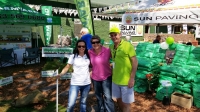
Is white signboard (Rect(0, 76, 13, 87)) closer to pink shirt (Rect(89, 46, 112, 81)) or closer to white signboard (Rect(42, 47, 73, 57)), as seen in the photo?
white signboard (Rect(42, 47, 73, 57))

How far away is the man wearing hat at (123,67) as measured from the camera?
130 inches

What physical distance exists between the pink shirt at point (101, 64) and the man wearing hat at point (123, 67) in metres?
0.17

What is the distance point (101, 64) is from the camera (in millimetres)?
3643

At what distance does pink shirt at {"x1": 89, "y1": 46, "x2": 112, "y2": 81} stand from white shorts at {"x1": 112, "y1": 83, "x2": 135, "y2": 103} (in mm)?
273

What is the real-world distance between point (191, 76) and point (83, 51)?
303cm

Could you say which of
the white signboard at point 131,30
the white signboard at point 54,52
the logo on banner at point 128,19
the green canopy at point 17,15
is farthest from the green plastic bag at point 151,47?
the white signboard at point 131,30

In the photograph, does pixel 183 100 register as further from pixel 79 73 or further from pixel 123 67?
pixel 79 73

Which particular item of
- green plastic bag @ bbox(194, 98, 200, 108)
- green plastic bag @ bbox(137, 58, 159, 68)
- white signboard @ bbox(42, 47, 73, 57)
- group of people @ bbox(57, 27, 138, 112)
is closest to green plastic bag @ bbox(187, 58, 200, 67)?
green plastic bag @ bbox(137, 58, 159, 68)

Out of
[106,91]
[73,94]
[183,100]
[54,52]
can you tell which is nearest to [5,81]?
[54,52]

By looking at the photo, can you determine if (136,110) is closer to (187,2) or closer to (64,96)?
(64,96)

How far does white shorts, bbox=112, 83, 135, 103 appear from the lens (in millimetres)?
3424

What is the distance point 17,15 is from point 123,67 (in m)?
5.66

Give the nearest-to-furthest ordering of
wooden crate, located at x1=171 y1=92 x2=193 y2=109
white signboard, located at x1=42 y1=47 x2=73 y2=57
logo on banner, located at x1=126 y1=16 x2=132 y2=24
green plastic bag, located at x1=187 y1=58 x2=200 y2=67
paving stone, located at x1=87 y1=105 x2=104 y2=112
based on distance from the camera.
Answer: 1. paving stone, located at x1=87 y1=105 x2=104 y2=112
2. wooden crate, located at x1=171 y1=92 x2=193 y2=109
3. green plastic bag, located at x1=187 y1=58 x2=200 y2=67
4. logo on banner, located at x1=126 y1=16 x2=132 y2=24
5. white signboard, located at x1=42 y1=47 x2=73 y2=57

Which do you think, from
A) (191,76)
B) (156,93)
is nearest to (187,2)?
(191,76)
